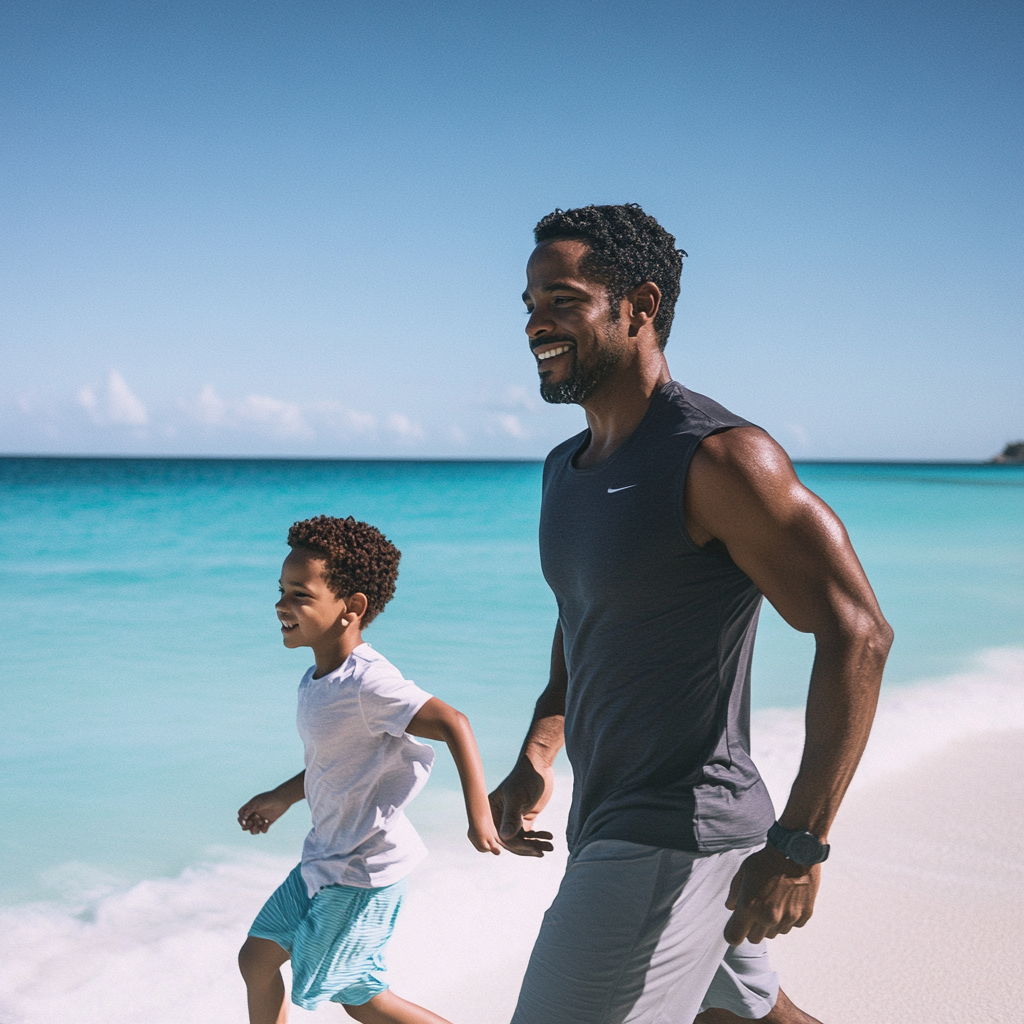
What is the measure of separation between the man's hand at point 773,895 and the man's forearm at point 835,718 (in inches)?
2.6

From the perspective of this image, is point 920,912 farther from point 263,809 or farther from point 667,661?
point 667,661

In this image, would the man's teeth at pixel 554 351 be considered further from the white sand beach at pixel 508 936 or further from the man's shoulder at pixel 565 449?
the white sand beach at pixel 508 936

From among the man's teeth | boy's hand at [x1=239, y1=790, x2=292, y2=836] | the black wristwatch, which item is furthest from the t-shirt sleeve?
the black wristwatch

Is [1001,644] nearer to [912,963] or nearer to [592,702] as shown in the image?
[912,963]

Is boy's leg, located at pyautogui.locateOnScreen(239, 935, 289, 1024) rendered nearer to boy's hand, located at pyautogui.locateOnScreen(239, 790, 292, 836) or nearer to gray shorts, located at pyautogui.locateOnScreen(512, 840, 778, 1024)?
boy's hand, located at pyautogui.locateOnScreen(239, 790, 292, 836)

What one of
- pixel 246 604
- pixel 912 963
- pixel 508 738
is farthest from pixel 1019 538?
pixel 912 963

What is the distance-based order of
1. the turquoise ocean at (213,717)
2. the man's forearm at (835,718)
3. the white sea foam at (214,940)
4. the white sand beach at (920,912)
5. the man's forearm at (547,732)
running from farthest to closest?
the turquoise ocean at (213,717), the white sea foam at (214,940), the white sand beach at (920,912), the man's forearm at (547,732), the man's forearm at (835,718)

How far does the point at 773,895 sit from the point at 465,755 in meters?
1.06

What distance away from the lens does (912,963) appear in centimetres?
364

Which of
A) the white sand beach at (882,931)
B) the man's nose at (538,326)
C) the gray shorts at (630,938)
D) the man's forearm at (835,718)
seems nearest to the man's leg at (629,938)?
the gray shorts at (630,938)

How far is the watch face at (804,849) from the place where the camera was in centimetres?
162

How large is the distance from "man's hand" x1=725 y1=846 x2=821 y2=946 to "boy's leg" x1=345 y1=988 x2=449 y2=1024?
1310 mm

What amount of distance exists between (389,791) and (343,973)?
461mm

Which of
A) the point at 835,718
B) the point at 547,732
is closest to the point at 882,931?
the point at 547,732
